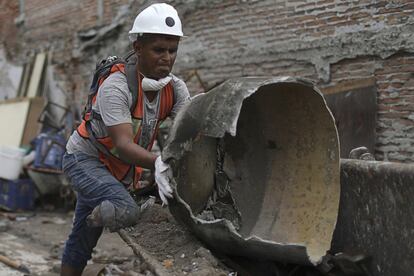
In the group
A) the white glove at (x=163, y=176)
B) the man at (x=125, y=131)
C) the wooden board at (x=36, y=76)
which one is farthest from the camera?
the wooden board at (x=36, y=76)

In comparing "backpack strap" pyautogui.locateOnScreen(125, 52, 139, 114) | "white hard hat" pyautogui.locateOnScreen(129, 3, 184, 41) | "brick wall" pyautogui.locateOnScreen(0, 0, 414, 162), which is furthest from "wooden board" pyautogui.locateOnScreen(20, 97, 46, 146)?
"white hard hat" pyautogui.locateOnScreen(129, 3, 184, 41)

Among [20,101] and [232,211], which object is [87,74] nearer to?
[20,101]

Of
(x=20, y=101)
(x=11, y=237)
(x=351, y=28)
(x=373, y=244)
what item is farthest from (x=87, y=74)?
(x=373, y=244)

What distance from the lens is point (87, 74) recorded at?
1035 cm

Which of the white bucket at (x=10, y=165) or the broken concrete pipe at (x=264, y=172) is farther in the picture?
the white bucket at (x=10, y=165)

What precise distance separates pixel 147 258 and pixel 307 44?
3811 millimetres

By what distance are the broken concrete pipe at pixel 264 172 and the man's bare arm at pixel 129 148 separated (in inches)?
4.9

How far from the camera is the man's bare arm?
3.04m

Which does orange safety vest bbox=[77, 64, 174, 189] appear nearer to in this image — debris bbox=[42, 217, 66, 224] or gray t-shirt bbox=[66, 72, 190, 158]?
gray t-shirt bbox=[66, 72, 190, 158]

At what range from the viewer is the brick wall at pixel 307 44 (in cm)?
546

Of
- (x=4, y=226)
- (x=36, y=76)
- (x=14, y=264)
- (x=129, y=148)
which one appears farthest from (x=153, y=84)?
(x=36, y=76)

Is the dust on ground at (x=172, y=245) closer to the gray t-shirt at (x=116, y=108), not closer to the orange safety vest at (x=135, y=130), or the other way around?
the orange safety vest at (x=135, y=130)

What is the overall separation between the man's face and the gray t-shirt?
0.44 ft

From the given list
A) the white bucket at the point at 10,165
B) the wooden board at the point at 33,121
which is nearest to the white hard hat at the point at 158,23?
the white bucket at the point at 10,165
